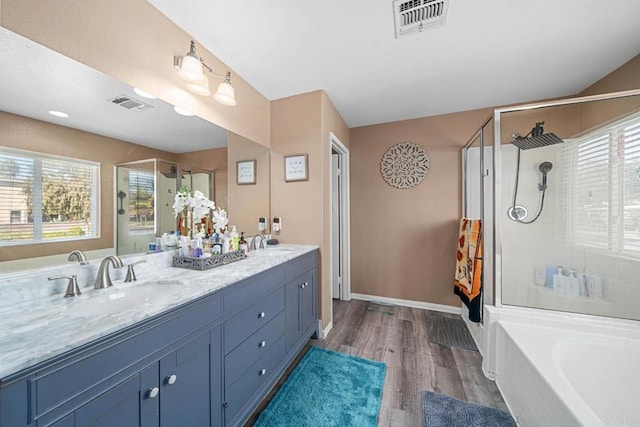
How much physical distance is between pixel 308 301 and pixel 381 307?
134 centimetres

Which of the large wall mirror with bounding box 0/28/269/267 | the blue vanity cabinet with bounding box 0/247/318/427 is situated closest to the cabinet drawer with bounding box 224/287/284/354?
the blue vanity cabinet with bounding box 0/247/318/427

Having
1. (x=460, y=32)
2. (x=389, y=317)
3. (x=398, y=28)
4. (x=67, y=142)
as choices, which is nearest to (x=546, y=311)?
(x=389, y=317)

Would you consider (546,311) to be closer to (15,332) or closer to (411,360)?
(411,360)

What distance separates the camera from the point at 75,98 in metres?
1.10

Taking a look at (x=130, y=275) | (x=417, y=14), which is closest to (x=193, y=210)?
(x=130, y=275)

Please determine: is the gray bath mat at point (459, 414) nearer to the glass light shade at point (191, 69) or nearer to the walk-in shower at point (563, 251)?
the walk-in shower at point (563, 251)

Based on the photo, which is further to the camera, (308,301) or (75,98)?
(308,301)

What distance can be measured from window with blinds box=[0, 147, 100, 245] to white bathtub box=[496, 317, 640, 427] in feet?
7.65

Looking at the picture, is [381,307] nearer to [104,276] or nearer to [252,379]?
[252,379]

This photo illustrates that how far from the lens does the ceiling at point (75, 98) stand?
0.91m

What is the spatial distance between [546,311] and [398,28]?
2.28 meters

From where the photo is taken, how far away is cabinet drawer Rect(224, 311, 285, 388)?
46.9 inches

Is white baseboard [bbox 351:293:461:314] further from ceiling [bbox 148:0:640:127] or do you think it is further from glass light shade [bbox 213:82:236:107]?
glass light shade [bbox 213:82:236:107]

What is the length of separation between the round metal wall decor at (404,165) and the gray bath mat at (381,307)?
1.56m
